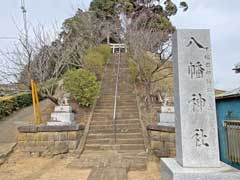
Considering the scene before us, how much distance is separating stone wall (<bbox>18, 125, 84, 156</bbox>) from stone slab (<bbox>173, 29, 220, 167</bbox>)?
192 inches

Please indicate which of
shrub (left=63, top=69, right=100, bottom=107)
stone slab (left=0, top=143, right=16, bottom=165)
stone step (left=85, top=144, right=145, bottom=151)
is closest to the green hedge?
shrub (left=63, top=69, right=100, bottom=107)

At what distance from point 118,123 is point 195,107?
6.31 meters

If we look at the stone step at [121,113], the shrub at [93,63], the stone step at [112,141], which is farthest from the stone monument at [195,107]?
the shrub at [93,63]

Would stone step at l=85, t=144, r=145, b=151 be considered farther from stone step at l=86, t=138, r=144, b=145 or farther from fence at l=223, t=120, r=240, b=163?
fence at l=223, t=120, r=240, b=163

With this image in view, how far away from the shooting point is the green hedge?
37.2 ft

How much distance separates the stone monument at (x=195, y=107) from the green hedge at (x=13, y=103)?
9.01 meters

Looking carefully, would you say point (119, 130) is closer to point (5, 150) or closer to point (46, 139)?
point (46, 139)

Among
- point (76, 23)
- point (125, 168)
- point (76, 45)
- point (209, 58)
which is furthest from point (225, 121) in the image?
point (76, 23)

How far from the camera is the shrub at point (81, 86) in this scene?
10.6m

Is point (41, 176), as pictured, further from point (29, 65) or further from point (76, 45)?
point (76, 45)

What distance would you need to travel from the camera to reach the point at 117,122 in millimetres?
10086

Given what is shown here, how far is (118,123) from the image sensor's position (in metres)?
10.0

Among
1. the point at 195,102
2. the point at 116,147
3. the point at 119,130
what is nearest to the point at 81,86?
the point at 119,130

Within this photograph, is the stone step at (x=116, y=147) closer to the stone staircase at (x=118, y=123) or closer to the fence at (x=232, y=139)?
the stone staircase at (x=118, y=123)
